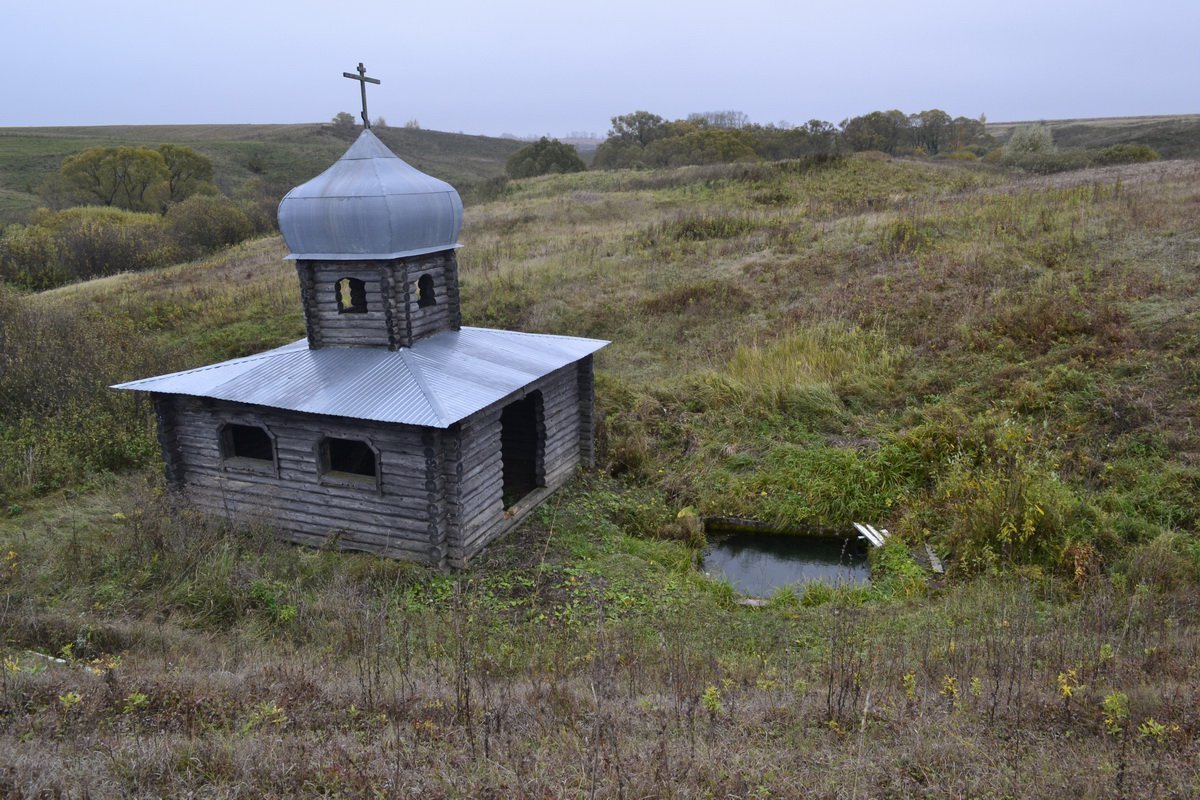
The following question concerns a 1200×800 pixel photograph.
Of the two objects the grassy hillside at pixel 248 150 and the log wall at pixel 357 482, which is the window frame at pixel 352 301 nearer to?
the log wall at pixel 357 482

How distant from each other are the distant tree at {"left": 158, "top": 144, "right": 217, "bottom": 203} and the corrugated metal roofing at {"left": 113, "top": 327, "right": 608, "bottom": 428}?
43.5m

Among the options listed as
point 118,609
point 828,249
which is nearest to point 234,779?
point 118,609

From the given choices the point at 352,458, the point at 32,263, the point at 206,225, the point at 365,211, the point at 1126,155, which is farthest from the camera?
the point at 1126,155

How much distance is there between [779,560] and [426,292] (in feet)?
20.2

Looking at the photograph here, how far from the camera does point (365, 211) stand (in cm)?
972

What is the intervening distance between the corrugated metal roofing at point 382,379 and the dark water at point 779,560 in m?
3.51

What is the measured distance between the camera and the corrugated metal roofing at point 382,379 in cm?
903

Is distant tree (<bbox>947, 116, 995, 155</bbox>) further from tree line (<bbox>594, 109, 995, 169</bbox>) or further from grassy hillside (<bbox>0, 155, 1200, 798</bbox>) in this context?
grassy hillside (<bbox>0, 155, 1200, 798</bbox>)

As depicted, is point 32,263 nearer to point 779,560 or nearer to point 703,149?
point 779,560

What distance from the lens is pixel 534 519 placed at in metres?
11.0

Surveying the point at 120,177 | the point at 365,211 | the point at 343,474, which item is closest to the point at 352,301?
the point at 365,211

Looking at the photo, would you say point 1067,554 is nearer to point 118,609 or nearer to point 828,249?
point 118,609

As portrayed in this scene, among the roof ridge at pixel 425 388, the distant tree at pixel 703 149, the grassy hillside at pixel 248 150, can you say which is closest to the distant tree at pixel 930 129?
the distant tree at pixel 703 149

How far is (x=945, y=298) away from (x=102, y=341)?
17559 mm
